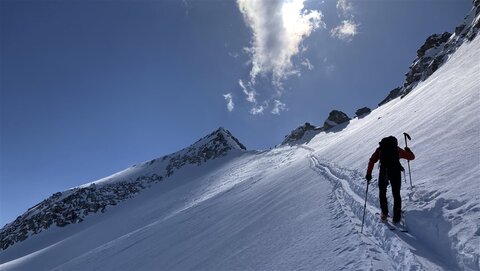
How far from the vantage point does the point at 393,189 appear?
951 cm

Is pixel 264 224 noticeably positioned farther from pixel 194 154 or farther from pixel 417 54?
pixel 194 154

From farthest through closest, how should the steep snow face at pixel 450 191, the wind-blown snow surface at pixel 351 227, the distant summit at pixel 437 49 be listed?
1. the distant summit at pixel 437 49
2. the wind-blown snow surface at pixel 351 227
3. the steep snow face at pixel 450 191

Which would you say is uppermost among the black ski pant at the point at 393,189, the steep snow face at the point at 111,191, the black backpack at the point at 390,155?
the steep snow face at the point at 111,191

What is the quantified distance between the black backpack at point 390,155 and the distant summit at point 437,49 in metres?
47.1

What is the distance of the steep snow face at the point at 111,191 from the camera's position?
313 feet

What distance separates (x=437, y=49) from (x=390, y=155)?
254ft

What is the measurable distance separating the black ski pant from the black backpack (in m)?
0.13

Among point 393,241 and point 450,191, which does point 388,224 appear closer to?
point 393,241

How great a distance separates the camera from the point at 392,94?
271 feet

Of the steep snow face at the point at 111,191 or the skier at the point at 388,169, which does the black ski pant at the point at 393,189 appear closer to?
the skier at the point at 388,169

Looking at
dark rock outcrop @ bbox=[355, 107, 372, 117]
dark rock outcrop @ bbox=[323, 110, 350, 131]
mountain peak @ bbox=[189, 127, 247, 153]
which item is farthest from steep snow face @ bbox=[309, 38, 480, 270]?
mountain peak @ bbox=[189, 127, 247, 153]

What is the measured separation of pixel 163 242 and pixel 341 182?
390 inches

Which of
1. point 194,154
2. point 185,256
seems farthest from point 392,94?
point 185,256

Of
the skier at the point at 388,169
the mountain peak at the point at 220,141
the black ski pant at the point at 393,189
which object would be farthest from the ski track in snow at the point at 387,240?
the mountain peak at the point at 220,141
